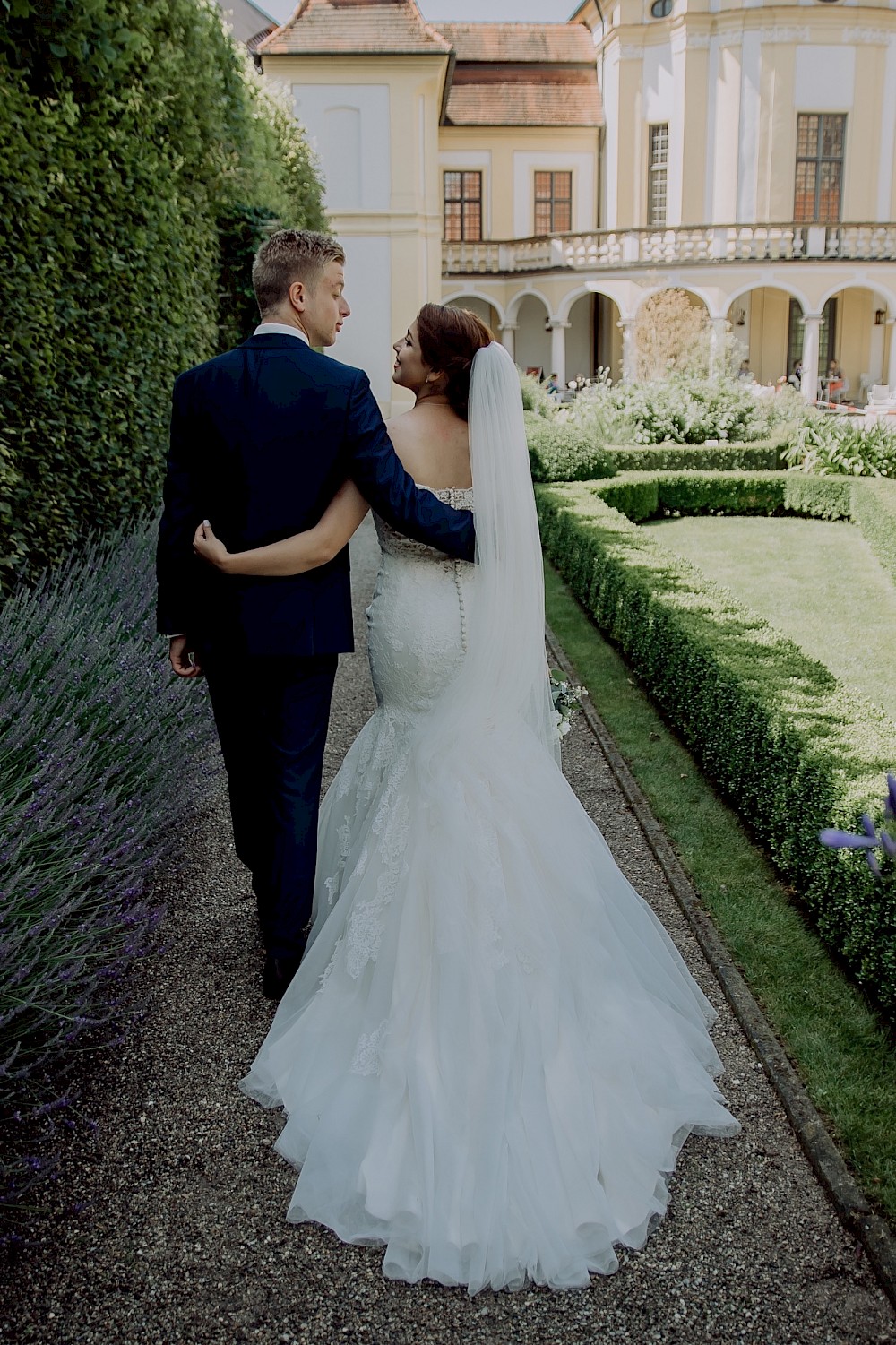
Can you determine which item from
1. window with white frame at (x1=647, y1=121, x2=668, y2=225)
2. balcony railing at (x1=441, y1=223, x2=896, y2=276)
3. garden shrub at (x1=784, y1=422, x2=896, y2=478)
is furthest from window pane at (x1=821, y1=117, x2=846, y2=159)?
garden shrub at (x1=784, y1=422, x2=896, y2=478)

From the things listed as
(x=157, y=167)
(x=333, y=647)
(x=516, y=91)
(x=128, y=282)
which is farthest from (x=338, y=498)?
(x=516, y=91)

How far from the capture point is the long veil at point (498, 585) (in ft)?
8.50

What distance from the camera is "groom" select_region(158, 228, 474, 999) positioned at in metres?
2.59

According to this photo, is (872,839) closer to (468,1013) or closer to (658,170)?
(468,1013)

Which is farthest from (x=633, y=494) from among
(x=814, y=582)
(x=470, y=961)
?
(x=470, y=961)

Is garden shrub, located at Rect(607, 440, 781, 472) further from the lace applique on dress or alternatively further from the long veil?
the lace applique on dress

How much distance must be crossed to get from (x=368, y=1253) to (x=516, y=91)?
112ft

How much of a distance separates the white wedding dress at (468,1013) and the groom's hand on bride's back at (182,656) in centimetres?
51

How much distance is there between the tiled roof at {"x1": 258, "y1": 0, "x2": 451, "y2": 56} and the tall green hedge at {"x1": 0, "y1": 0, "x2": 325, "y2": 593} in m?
15.9

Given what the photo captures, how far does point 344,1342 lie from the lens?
188 cm

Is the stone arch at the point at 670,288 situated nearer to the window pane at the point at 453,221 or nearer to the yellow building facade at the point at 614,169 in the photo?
the yellow building facade at the point at 614,169

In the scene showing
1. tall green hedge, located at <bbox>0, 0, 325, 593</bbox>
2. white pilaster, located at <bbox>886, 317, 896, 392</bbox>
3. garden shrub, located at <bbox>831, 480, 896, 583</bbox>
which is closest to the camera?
tall green hedge, located at <bbox>0, 0, 325, 593</bbox>

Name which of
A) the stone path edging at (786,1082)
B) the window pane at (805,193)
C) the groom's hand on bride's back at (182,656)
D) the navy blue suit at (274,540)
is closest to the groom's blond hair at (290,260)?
the navy blue suit at (274,540)

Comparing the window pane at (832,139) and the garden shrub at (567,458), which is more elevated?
the window pane at (832,139)
